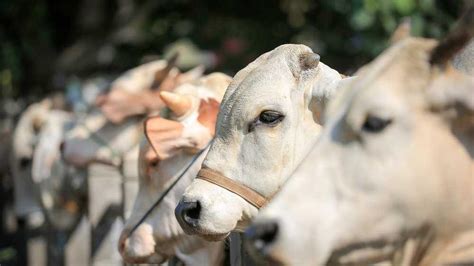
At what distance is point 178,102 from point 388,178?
116 inches

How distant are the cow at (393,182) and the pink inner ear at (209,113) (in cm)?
265

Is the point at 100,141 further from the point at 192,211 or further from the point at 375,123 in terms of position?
the point at 375,123

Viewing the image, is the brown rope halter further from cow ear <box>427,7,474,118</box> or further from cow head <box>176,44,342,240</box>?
cow ear <box>427,7,474,118</box>

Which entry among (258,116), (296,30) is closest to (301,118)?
(258,116)

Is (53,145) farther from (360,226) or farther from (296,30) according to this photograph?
(360,226)

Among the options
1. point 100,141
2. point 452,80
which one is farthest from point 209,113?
point 452,80

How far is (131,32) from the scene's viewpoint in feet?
54.5

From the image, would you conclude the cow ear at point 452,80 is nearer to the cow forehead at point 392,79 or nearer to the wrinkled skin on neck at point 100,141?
the cow forehead at point 392,79

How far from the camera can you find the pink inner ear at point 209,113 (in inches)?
238

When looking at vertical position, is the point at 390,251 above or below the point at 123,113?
above

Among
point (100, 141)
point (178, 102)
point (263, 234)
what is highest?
point (263, 234)

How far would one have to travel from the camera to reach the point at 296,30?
1528 cm

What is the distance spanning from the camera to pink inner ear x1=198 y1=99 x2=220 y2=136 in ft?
19.8

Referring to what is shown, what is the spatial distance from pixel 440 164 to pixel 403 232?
0.22 meters
